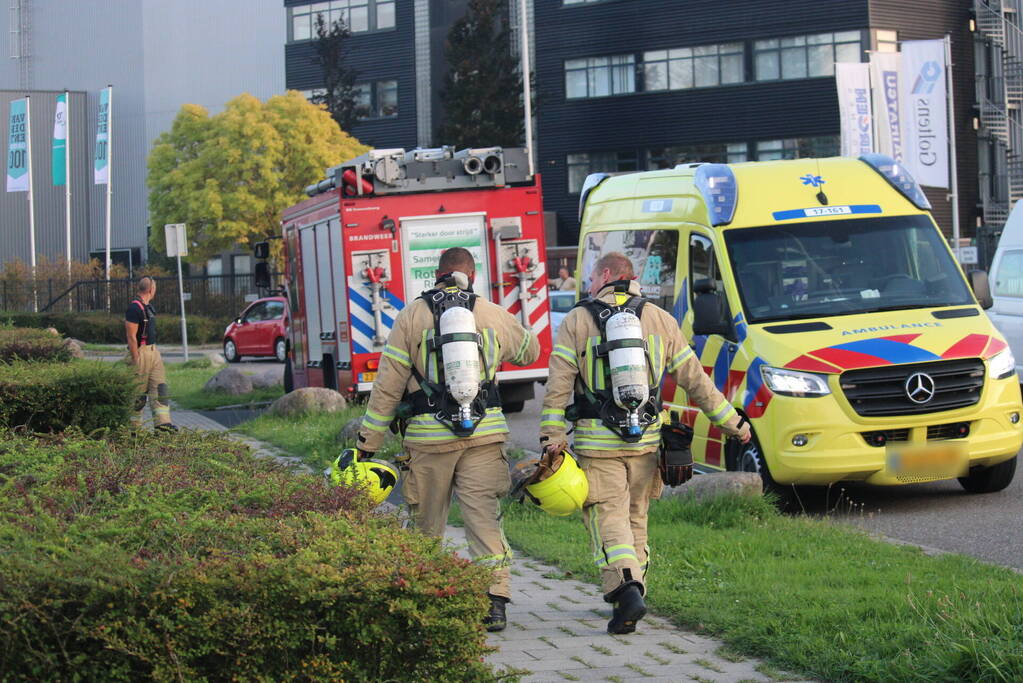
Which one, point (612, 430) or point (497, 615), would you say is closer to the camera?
point (497, 615)

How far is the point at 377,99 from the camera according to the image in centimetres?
5700

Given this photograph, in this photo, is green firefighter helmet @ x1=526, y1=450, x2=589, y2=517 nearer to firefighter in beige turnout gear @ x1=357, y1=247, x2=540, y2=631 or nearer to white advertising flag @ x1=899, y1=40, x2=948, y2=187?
firefighter in beige turnout gear @ x1=357, y1=247, x2=540, y2=631

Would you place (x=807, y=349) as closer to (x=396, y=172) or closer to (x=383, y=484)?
(x=383, y=484)

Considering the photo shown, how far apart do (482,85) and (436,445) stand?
44797mm

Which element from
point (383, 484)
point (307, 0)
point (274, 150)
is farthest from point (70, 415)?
point (307, 0)

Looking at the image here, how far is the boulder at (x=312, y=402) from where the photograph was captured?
17.3m

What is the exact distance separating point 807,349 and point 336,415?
27.0 feet

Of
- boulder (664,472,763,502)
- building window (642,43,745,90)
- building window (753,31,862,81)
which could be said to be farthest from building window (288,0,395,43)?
boulder (664,472,763,502)

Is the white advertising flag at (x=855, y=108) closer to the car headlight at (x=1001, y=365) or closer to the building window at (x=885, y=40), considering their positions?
the building window at (x=885, y=40)

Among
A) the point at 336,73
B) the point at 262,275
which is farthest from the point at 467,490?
the point at 336,73

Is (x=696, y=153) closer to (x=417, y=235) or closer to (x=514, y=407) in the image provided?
(x=514, y=407)

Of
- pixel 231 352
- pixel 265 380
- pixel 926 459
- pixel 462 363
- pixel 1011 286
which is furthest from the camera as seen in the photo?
pixel 231 352

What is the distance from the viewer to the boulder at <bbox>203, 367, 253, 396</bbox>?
2334cm

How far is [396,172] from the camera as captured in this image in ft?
54.1
